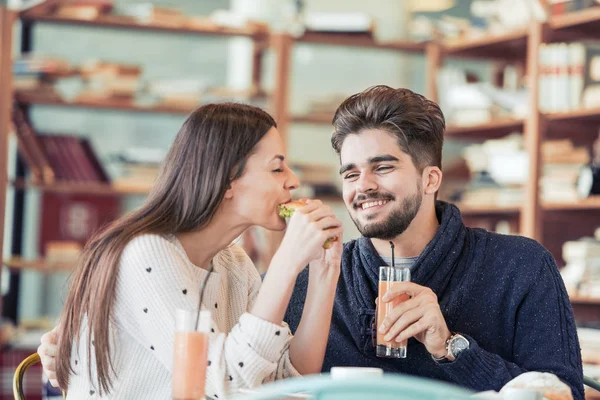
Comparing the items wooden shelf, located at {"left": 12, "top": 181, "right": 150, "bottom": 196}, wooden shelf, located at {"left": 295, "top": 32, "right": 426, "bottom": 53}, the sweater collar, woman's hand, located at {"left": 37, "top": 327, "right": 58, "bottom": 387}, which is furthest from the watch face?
wooden shelf, located at {"left": 295, "top": 32, "right": 426, "bottom": 53}

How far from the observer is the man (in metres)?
2.26

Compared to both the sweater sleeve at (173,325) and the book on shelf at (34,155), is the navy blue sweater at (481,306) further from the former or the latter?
the book on shelf at (34,155)

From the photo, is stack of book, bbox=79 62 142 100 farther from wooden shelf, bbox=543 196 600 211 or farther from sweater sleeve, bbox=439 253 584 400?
sweater sleeve, bbox=439 253 584 400

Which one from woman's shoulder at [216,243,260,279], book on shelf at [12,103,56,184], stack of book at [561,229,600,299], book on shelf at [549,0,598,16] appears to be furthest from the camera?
book on shelf at [12,103,56,184]

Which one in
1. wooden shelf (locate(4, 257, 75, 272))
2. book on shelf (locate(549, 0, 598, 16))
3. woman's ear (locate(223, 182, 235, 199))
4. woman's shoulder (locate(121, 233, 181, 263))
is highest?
book on shelf (locate(549, 0, 598, 16))

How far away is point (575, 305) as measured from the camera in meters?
4.42

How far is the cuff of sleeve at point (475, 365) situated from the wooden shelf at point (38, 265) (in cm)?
304

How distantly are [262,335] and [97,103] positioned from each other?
3.25 meters

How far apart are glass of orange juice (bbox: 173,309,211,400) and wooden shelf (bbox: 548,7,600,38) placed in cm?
313

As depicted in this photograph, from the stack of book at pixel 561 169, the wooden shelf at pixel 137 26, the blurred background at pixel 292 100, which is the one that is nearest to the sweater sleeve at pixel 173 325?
the blurred background at pixel 292 100

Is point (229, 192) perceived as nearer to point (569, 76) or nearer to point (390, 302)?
point (390, 302)

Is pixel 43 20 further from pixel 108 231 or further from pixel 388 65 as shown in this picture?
pixel 108 231

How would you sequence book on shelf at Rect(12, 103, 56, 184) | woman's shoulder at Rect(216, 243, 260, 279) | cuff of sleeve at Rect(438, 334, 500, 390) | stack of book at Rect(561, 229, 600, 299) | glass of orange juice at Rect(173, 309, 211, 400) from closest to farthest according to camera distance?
1. glass of orange juice at Rect(173, 309, 211, 400)
2. cuff of sleeve at Rect(438, 334, 500, 390)
3. woman's shoulder at Rect(216, 243, 260, 279)
4. stack of book at Rect(561, 229, 600, 299)
5. book on shelf at Rect(12, 103, 56, 184)

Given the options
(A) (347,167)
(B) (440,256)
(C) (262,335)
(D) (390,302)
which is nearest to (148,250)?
(C) (262,335)
